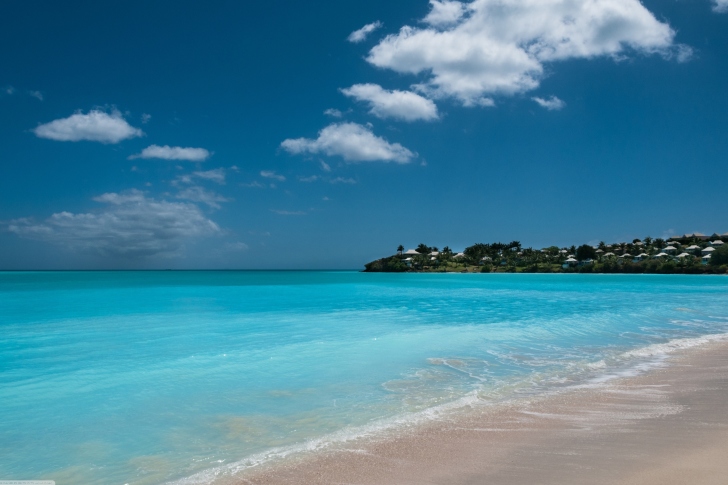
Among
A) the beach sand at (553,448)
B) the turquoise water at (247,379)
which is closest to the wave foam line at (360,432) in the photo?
the turquoise water at (247,379)

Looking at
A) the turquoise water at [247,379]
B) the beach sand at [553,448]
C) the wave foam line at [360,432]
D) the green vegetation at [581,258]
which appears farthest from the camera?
the green vegetation at [581,258]

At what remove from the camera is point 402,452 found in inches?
186

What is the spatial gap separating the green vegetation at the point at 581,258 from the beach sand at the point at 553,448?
9885cm

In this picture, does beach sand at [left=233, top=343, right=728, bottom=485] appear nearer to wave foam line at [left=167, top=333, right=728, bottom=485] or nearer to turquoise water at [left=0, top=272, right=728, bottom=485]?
wave foam line at [left=167, top=333, right=728, bottom=485]

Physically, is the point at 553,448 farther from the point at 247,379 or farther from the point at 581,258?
the point at 581,258

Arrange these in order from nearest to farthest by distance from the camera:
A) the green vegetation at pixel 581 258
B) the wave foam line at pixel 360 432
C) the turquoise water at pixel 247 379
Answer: the wave foam line at pixel 360 432
the turquoise water at pixel 247 379
the green vegetation at pixel 581 258

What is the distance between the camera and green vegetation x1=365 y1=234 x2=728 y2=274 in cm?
8931

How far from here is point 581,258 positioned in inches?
4456

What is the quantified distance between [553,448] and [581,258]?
121 meters

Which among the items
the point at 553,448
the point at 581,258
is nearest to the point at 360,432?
the point at 553,448

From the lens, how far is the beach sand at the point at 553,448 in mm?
3997

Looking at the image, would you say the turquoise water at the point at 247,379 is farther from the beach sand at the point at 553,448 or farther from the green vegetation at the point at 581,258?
the green vegetation at the point at 581,258

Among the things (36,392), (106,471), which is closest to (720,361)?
(106,471)

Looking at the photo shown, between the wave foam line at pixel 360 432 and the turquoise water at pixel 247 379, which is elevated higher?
the wave foam line at pixel 360 432
